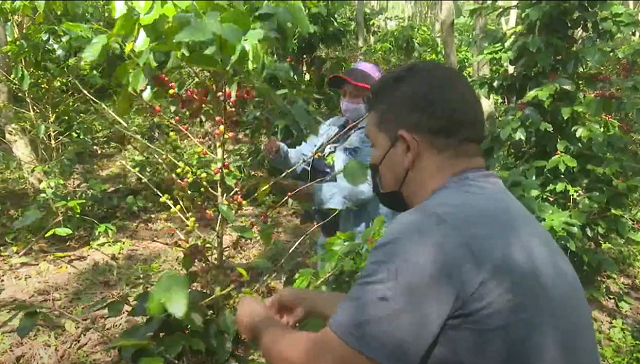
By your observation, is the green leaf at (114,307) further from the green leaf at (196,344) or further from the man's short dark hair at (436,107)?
the man's short dark hair at (436,107)

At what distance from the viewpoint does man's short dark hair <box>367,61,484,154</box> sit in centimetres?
120

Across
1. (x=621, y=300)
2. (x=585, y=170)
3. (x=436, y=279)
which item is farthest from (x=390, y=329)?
(x=621, y=300)

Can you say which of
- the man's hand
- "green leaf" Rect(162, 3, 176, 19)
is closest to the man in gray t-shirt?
"green leaf" Rect(162, 3, 176, 19)

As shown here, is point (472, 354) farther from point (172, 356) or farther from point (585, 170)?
point (585, 170)

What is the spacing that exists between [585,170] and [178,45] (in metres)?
3.03

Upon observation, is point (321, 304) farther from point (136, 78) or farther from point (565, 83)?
point (565, 83)

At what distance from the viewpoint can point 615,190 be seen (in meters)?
3.53

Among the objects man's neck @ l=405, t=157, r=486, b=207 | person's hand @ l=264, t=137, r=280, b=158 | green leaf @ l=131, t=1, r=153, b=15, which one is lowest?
person's hand @ l=264, t=137, r=280, b=158

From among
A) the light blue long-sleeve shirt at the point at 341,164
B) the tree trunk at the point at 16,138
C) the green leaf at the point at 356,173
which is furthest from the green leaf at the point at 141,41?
the tree trunk at the point at 16,138

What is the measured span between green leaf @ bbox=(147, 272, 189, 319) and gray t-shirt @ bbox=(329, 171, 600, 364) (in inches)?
20.7

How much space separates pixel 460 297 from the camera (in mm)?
1043

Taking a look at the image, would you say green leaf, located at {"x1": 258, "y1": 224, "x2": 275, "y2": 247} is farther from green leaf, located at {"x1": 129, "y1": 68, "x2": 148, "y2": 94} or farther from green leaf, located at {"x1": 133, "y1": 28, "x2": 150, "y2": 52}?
green leaf, located at {"x1": 133, "y1": 28, "x2": 150, "y2": 52}

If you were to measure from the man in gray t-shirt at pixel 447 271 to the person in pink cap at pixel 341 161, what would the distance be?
1.11 metres

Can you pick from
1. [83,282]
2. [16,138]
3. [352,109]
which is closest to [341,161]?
[352,109]
